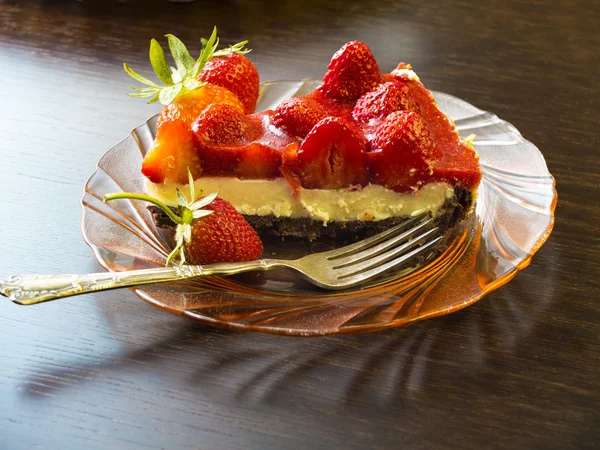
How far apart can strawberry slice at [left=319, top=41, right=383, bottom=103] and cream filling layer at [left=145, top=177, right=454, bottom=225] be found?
30 centimetres

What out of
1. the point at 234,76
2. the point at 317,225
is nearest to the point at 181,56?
the point at 234,76

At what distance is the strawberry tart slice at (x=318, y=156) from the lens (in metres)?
1.65

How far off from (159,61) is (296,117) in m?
0.38

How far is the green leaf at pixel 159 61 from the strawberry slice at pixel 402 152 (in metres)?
0.56

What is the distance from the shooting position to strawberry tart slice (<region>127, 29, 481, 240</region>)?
165cm

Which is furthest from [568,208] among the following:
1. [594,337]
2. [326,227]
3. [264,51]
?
[264,51]

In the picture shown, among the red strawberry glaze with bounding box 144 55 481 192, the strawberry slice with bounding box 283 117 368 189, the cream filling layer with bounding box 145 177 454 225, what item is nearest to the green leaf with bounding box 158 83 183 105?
the red strawberry glaze with bounding box 144 55 481 192

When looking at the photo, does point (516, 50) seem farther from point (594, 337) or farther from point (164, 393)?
point (164, 393)

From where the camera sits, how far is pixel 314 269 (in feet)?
5.14

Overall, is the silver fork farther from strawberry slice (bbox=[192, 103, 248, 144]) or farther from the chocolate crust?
strawberry slice (bbox=[192, 103, 248, 144])

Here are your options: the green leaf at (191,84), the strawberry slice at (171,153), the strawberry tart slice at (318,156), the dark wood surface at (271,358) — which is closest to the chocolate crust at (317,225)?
the strawberry tart slice at (318,156)

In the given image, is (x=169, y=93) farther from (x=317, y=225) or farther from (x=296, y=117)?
(x=317, y=225)

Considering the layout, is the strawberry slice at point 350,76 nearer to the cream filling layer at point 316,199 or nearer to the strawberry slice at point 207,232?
the cream filling layer at point 316,199

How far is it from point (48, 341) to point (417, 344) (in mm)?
763
